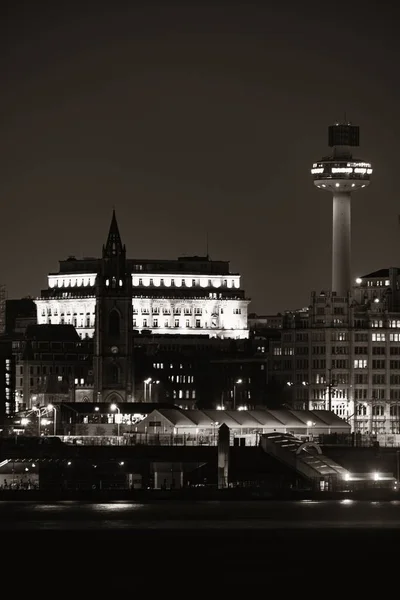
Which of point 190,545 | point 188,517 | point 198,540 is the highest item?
point 188,517

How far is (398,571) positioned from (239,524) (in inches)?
1305

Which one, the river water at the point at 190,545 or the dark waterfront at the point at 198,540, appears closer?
the river water at the point at 190,545

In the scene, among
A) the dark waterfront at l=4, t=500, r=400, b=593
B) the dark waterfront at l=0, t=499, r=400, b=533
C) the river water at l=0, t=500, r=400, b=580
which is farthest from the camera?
the dark waterfront at l=0, t=499, r=400, b=533

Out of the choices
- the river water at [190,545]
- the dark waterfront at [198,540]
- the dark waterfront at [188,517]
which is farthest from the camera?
the dark waterfront at [188,517]

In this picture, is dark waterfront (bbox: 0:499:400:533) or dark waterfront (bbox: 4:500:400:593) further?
dark waterfront (bbox: 0:499:400:533)

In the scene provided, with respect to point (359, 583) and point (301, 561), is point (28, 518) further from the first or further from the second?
point (359, 583)

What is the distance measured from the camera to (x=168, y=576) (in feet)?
462

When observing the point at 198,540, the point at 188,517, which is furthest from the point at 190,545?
the point at 188,517

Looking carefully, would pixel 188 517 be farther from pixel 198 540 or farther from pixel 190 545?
pixel 190 545

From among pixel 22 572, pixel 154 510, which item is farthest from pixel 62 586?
pixel 154 510

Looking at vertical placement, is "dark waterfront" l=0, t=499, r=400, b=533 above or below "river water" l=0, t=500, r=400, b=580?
above

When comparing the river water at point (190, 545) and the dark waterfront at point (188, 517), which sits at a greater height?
the dark waterfront at point (188, 517)

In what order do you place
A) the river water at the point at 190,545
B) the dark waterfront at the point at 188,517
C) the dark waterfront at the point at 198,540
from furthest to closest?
the dark waterfront at the point at 188,517 < the dark waterfront at the point at 198,540 < the river water at the point at 190,545

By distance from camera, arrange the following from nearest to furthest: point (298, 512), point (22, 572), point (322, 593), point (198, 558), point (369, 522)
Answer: point (322, 593) → point (22, 572) → point (198, 558) → point (369, 522) → point (298, 512)
